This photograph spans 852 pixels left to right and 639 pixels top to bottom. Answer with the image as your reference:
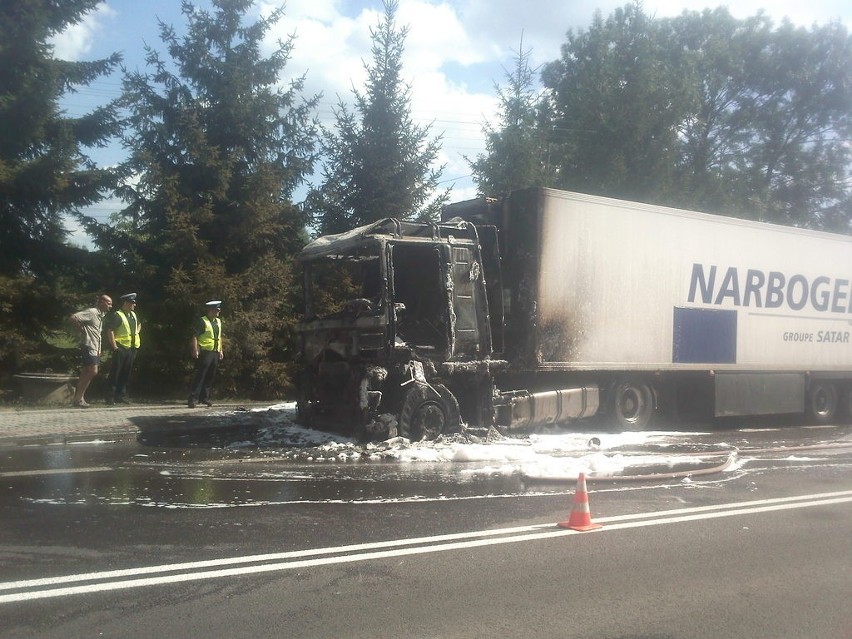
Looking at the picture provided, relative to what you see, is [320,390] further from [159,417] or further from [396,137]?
[396,137]

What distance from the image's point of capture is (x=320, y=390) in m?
11.7

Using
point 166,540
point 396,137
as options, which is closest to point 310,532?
point 166,540

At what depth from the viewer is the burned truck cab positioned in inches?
426

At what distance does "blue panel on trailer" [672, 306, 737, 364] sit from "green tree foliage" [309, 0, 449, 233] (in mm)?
7762

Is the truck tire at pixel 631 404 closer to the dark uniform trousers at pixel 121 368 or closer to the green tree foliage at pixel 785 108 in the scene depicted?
the dark uniform trousers at pixel 121 368

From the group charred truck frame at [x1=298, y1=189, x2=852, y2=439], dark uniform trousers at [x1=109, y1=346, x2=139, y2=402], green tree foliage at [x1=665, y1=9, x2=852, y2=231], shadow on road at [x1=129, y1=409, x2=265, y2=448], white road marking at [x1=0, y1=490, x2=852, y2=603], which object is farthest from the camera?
green tree foliage at [x1=665, y1=9, x2=852, y2=231]

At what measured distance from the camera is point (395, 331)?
10844 millimetres

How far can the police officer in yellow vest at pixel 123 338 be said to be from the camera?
46.0ft

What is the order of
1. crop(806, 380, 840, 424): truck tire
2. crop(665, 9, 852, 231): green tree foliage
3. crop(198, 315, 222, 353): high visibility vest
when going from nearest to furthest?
crop(198, 315, 222, 353): high visibility vest, crop(806, 380, 840, 424): truck tire, crop(665, 9, 852, 231): green tree foliage

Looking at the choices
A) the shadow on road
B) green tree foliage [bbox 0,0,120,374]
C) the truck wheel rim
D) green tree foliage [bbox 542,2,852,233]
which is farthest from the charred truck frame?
green tree foliage [bbox 542,2,852,233]

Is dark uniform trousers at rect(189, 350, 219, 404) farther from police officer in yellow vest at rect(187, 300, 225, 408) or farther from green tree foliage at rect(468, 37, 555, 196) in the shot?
green tree foliage at rect(468, 37, 555, 196)

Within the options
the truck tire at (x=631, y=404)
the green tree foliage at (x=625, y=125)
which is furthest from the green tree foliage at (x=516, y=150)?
the truck tire at (x=631, y=404)

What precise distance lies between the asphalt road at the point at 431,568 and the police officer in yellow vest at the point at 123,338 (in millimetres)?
6014

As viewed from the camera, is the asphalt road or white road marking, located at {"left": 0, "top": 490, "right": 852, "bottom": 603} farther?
white road marking, located at {"left": 0, "top": 490, "right": 852, "bottom": 603}
